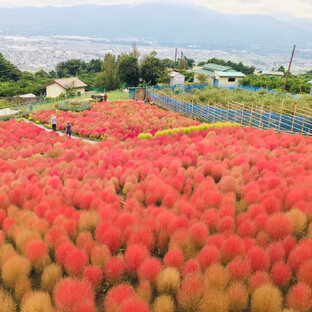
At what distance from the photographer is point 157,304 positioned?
3.15m

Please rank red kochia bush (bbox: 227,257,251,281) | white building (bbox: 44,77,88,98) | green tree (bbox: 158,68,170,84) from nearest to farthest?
1. red kochia bush (bbox: 227,257,251,281)
2. green tree (bbox: 158,68,170,84)
3. white building (bbox: 44,77,88,98)

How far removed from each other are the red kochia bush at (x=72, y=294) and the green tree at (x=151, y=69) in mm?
37530

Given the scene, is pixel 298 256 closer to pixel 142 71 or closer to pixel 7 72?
pixel 142 71

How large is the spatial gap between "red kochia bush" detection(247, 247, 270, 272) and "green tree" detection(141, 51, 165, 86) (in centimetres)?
3712

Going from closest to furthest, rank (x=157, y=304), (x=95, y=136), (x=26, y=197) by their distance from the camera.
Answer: (x=157, y=304), (x=26, y=197), (x=95, y=136)

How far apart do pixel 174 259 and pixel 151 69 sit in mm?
37410

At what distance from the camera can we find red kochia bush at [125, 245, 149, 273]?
3820mm

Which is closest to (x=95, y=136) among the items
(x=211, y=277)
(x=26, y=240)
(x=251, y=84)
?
(x=26, y=240)

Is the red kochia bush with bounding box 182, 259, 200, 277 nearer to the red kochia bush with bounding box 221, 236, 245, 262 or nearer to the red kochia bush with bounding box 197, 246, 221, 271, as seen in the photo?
the red kochia bush with bounding box 197, 246, 221, 271

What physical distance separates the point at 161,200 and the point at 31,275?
2790 millimetres

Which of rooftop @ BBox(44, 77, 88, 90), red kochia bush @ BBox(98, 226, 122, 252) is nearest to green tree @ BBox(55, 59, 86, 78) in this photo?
rooftop @ BBox(44, 77, 88, 90)

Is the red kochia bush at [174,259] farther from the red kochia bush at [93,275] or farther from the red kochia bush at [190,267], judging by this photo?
the red kochia bush at [93,275]

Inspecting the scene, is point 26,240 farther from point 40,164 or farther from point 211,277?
point 40,164

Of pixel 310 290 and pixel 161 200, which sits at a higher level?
pixel 310 290
